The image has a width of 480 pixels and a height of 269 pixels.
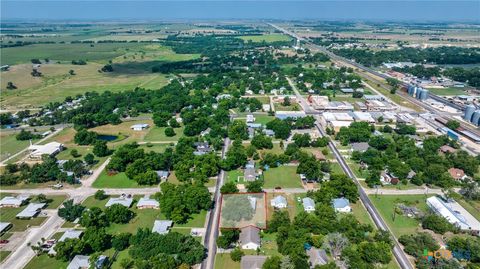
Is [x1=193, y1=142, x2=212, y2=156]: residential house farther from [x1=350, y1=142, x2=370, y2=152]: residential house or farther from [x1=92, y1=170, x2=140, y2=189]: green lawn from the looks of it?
[x1=350, y1=142, x2=370, y2=152]: residential house

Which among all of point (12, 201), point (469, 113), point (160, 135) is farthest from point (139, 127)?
point (469, 113)

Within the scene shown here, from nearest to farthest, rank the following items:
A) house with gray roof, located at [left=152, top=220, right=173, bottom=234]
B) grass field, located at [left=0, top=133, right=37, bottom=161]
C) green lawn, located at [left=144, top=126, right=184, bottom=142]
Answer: house with gray roof, located at [left=152, top=220, right=173, bottom=234] < grass field, located at [left=0, top=133, right=37, bottom=161] < green lawn, located at [left=144, top=126, right=184, bottom=142]

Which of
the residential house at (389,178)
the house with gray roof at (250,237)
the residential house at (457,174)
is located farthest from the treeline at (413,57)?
the house with gray roof at (250,237)

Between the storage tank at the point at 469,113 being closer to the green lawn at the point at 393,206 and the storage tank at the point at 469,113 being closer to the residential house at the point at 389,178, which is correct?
the residential house at the point at 389,178

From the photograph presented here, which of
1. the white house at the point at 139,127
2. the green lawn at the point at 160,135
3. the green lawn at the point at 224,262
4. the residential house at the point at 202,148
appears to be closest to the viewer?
the green lawn at the point at 224,262

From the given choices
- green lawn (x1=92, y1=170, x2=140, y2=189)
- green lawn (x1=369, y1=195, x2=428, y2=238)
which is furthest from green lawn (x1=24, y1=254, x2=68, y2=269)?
green lawn (x1=369, y1=195, x2=428, y2=238)

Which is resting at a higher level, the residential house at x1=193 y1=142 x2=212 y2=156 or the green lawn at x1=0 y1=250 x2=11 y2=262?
the residential house at x1=193 y1=142 x2=212 y2=156

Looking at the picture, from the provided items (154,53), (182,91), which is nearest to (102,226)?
(182,91)
